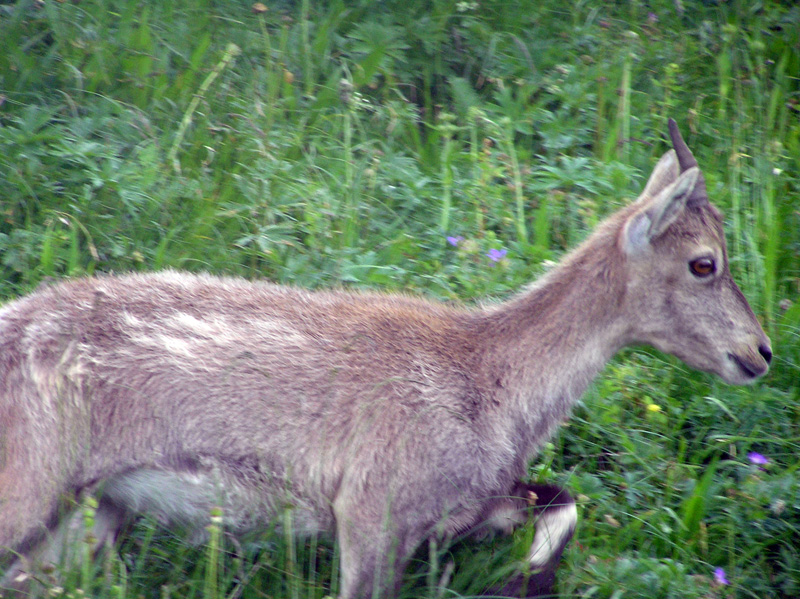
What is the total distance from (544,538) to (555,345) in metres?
0.88

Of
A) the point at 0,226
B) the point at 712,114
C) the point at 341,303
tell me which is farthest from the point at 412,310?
the point at 712,114

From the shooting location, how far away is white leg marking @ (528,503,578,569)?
4.11m

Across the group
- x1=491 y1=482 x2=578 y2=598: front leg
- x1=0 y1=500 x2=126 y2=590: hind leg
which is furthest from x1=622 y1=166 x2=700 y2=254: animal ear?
x1=0 y1=500 x2=126 y2=590: hind leg

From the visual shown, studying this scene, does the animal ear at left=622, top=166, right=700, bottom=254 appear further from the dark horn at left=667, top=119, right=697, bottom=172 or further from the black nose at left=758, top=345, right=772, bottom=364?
the black nose at left=758, top=345, right=772, bottom=364

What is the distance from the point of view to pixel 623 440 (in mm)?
4848

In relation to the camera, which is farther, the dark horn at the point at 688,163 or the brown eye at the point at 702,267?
the dark horn at the point at 688,163

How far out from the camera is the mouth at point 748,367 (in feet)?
14.6

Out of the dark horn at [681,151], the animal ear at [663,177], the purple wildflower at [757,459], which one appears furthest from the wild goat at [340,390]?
the purple wildflower at [757,459]

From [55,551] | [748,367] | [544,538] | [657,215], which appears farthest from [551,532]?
[55,551]

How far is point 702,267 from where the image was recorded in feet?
14.4

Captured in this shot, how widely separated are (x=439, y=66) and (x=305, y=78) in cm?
110

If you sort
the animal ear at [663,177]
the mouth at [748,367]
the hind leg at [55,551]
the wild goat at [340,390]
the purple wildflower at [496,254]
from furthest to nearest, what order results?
1. the purple wildflower at [496,254]
2. the animal ear at [663,177]
3. the mouth at [748,367]
4. the wild goat at [340,390]
5. the hind leg at [55,551]

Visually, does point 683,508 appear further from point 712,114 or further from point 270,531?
point 712,114

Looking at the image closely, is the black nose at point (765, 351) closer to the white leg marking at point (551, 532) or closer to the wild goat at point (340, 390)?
the wild goat at point (340, 390)
